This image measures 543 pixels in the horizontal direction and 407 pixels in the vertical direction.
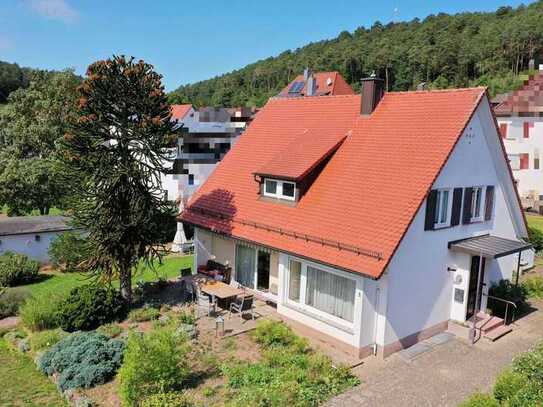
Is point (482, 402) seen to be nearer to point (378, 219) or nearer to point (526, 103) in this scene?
point (378, 219)

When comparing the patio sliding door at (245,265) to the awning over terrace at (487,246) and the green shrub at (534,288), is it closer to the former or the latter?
the awning over terrace at (487,246)

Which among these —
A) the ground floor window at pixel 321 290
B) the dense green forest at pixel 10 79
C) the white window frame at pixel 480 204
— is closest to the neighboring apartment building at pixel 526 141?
the white window frame at pixel 480 204

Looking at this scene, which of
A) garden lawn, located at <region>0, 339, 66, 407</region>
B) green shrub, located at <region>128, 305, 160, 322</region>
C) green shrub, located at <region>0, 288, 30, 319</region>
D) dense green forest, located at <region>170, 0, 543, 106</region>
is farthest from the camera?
dense green forest, located at <region>170, 0, 543, 106</region>

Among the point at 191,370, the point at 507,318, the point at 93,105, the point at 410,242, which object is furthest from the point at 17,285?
the point at 507,318

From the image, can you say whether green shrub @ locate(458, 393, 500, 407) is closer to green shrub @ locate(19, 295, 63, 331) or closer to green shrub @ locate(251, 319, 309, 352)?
green shrub @ locate(251, 319, 309, 352)

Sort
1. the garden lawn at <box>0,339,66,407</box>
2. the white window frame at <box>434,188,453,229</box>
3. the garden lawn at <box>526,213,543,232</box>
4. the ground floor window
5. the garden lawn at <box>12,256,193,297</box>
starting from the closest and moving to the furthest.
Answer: the garden lawn at <box>0,339,66,407</box>
the ground floor window
the white window frame at <box>434,188,453,229</box>
the garden lawn at <box>12,256,193,297</box>
the garden lawn at <box>526,213,543,232</box>

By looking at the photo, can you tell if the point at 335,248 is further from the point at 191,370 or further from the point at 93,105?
the point at 93,105

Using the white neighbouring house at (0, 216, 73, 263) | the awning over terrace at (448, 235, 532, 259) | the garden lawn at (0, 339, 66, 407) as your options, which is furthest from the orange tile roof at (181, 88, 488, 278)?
the white neighbouring house at (0, 216, 73, 263)
